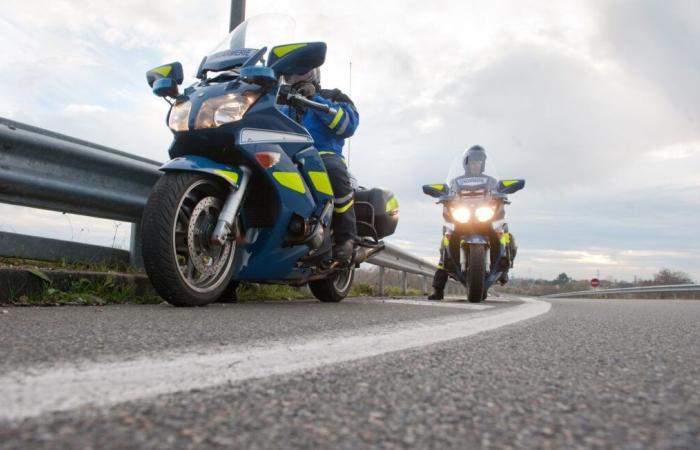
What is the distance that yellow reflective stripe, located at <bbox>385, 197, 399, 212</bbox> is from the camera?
17.6 feet

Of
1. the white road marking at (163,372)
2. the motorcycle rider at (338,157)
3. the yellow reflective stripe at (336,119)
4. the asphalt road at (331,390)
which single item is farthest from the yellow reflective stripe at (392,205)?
the white road marking at (163,372)

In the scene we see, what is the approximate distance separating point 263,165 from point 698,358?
2.49m

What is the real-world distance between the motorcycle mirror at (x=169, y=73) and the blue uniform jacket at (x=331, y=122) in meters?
0.78

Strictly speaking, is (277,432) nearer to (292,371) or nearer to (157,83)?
(292,371)

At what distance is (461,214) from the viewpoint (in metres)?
6.85

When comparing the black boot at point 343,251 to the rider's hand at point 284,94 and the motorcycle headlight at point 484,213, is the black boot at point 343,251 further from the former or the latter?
the motorcycle headlight at point 484,213

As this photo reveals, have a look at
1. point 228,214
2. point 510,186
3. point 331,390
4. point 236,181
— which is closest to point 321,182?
point 236,181

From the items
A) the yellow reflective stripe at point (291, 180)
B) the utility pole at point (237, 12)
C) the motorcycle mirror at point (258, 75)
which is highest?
the utility pole at point (237, 12)

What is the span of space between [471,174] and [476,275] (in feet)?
5.20

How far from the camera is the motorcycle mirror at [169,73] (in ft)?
11.8

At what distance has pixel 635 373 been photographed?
4.80 ft

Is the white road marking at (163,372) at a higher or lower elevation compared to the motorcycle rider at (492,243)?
lower

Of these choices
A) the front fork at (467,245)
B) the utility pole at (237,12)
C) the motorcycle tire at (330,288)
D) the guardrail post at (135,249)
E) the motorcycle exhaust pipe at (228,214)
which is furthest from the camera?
the front fork at (467,245)

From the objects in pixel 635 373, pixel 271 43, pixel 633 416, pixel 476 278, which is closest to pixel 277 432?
pixel 633 416
